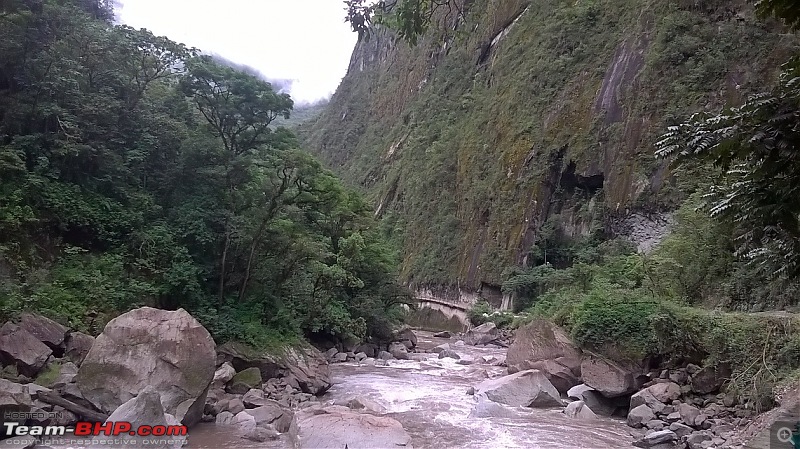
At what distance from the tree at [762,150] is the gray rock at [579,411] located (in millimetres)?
8972

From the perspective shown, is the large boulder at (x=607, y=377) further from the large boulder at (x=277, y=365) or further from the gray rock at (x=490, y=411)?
the large boulder at (x=277, y=365)

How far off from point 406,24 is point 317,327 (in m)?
15.5

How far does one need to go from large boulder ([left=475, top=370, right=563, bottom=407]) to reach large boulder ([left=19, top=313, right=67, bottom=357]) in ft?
30.6

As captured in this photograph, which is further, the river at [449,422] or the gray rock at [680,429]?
the river at [449,422]

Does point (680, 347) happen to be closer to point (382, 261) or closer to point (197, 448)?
point (197, 448)

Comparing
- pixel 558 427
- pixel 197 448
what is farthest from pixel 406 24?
pixel 558 427

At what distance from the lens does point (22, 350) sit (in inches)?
413

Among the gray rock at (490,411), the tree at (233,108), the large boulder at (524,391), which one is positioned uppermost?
the tree at (233,108)

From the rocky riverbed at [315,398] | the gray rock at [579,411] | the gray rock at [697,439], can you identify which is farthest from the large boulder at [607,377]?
the gray rock at [697,439]

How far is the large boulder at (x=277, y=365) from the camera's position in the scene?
14.9 meters

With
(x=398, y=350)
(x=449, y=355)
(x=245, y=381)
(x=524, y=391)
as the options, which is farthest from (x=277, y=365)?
(x=449, y=355)

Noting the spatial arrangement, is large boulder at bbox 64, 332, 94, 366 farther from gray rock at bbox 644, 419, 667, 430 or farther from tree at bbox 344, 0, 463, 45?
gray rock at bbox 644, 419, 667, 430

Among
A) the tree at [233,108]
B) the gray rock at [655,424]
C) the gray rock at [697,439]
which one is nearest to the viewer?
the gray rock at [697,439]

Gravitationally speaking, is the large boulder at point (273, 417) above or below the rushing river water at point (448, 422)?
below
